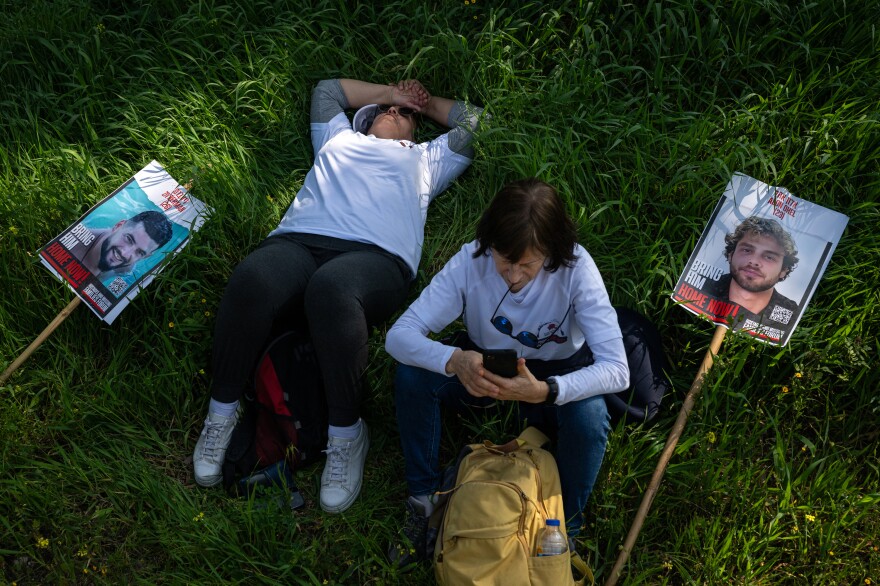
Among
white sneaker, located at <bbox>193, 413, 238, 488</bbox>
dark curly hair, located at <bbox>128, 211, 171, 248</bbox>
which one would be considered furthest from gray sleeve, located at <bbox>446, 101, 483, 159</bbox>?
white sneaker, located at <bbox>193, 413, 238, 488</bbox>

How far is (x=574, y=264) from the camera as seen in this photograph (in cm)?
284

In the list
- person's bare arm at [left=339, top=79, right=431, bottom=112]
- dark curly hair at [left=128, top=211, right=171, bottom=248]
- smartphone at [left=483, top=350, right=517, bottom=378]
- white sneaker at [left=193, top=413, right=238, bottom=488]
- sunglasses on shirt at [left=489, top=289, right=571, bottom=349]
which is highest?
person's bare arm at [left=339, top=79, right=431, bottom=112]

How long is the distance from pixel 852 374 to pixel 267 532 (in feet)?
8.09

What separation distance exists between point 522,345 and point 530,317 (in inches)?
4.5

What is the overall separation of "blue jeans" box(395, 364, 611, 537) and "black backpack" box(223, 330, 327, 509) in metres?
0.48

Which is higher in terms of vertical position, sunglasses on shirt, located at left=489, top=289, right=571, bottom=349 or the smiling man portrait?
the smiling man portrait

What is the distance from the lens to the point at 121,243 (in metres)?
3.64

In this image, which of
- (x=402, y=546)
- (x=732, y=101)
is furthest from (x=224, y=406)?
(x=732, y=101)

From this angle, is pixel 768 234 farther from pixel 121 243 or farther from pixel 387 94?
pixel 121 243

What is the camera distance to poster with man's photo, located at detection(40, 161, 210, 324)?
11.7 feet

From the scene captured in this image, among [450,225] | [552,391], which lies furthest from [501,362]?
[450,225]

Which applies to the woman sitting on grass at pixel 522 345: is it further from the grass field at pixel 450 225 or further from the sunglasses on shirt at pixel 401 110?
the sunglasses on shirt at pixel 401 110

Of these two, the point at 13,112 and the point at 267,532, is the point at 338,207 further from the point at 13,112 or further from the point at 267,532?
the point at 13,112

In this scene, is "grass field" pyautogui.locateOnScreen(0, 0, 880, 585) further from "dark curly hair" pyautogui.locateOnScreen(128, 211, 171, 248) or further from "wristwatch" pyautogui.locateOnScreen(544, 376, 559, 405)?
"wristwatch" pyautogui.locateOnScreen(544, 376, 559, 405)
